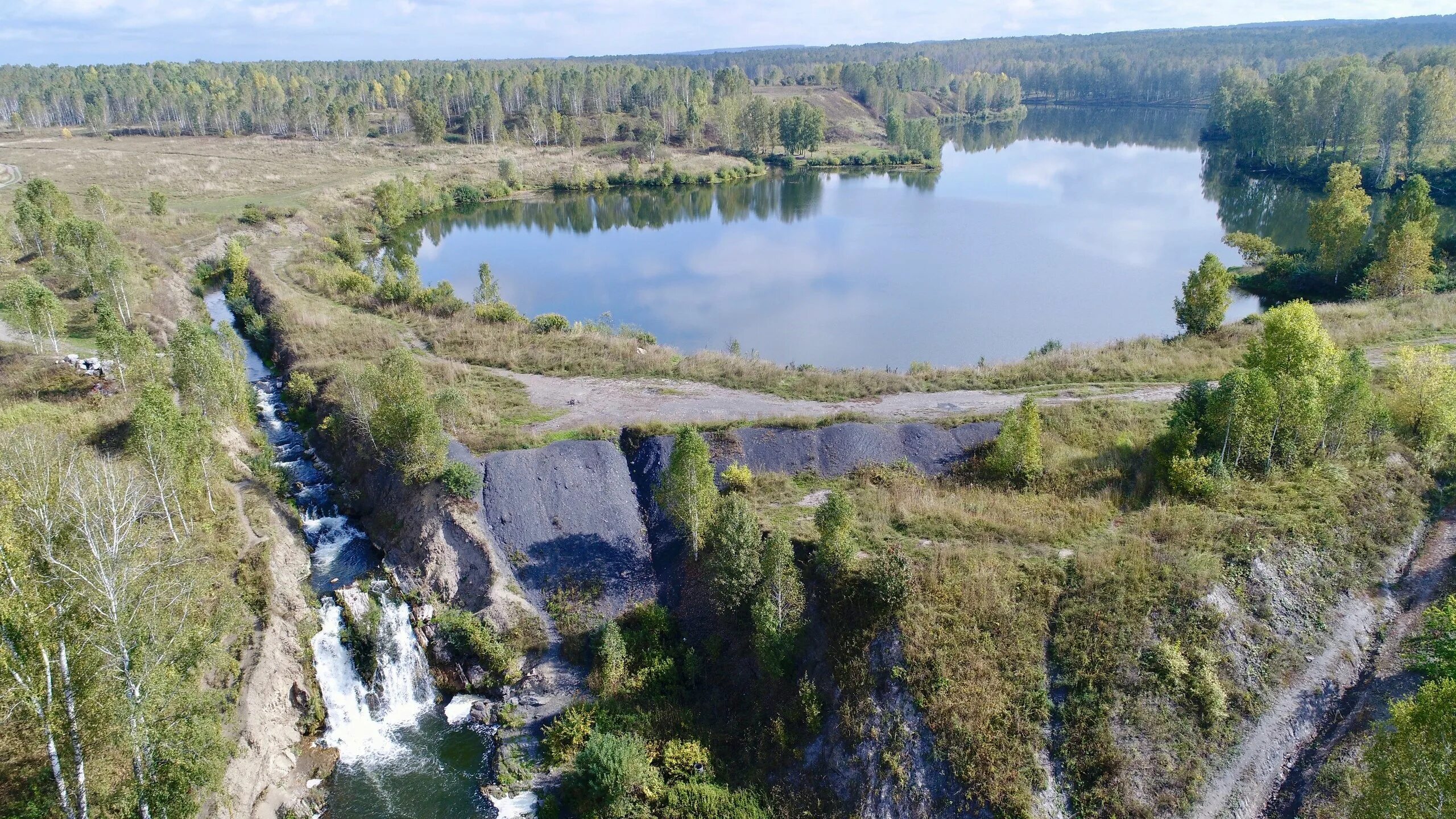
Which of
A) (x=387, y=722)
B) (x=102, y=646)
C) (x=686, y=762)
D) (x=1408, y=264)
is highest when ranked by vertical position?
(x=1408, y=264)

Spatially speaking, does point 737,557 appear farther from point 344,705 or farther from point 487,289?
point 487,289

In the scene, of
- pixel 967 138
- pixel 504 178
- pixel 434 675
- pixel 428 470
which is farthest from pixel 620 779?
pixel 967 138

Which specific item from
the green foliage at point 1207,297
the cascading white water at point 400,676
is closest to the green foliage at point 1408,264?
the green foliage at point 1207,297

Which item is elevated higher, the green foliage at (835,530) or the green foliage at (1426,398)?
the green foliage at (1426,398)

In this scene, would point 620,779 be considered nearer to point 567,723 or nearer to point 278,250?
point 567,723

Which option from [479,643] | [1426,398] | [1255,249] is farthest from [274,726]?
[1255,249]

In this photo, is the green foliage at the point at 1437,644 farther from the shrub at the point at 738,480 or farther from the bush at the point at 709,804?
the shrub at the point at 738,480
